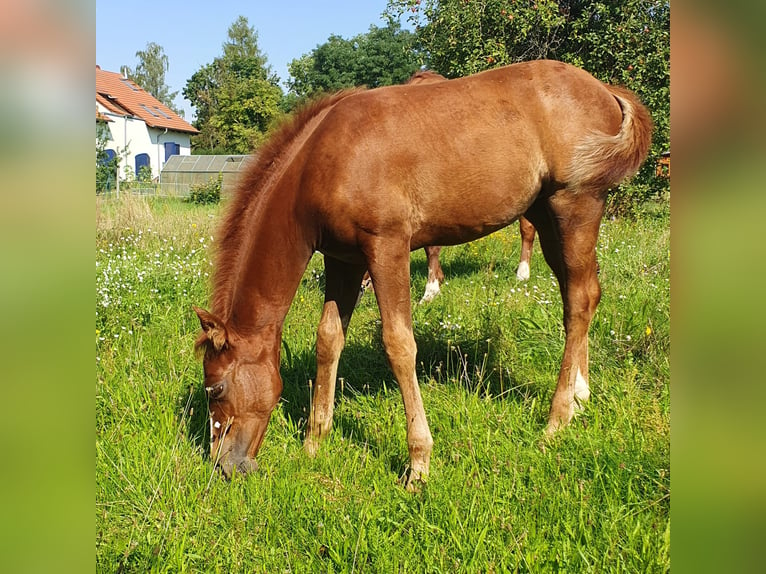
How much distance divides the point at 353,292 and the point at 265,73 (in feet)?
203

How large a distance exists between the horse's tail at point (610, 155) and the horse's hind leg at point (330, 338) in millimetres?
1458

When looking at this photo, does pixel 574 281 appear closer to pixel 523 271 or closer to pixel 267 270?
pixel 267 270

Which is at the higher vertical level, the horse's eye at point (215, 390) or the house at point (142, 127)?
the house at point (142, 127)

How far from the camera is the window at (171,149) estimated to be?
47.2 meters

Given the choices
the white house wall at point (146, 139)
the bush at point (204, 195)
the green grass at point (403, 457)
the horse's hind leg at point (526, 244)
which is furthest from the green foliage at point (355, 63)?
the green grass at point (403, 457)

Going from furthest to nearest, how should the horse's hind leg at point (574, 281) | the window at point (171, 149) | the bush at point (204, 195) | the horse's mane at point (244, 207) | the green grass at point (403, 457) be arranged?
the window at point (171, 149)
the bush at point (204, 195)
the horse's hind leg at point (574, 281)
the horse's mane at point (244, 207)
the green grass at point (403, 457)

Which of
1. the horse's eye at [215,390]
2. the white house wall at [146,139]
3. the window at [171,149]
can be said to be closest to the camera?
the horse's eye at [215,390]

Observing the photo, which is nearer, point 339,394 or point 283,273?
point 283,273

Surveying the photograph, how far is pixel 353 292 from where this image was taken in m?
3.76

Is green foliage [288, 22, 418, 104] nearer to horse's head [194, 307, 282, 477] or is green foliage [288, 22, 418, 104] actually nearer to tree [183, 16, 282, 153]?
tree [183, 16, 282, 153]

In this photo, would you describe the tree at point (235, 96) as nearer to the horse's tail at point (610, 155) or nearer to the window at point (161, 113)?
the window at point (161, 113)

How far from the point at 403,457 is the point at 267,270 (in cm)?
130
